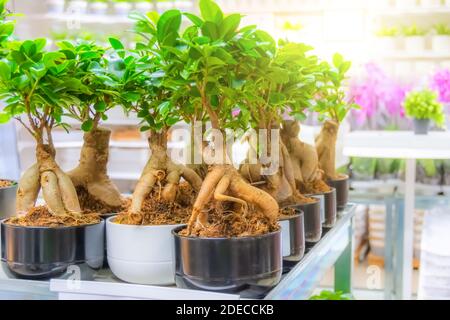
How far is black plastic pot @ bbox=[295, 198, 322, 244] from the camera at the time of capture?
3.30 ft

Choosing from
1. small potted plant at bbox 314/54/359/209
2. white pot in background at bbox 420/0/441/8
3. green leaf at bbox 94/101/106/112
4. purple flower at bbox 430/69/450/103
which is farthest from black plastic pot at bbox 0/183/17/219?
white pot in background at bbox 420/0/441/8

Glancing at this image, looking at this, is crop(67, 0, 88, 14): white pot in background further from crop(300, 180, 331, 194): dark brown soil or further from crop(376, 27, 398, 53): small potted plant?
crop(300, 180, 331, 194): dark brown soil

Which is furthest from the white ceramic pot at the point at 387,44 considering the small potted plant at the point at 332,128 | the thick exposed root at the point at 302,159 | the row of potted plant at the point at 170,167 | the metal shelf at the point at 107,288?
the metal shelf at the point at 107,288

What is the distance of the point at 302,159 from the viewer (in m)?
1.17

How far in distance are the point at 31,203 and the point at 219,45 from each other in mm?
402

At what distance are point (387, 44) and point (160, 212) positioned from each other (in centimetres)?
290

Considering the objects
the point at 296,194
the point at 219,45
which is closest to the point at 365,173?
the point at 296,194

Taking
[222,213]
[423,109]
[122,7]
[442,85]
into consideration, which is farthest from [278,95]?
[122,7]

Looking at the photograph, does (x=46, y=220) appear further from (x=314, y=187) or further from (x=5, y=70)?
(x=314, y=187)

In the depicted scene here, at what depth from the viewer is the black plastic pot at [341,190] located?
1352 mm

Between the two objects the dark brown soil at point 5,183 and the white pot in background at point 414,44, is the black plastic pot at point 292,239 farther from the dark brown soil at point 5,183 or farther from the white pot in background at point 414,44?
the white pot in background at point 414,44

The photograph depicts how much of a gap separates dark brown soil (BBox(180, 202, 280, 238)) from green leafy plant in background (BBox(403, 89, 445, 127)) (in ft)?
4.49

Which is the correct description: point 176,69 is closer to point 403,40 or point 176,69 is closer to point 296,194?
point 296,194

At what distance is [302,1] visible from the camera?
3.70m
